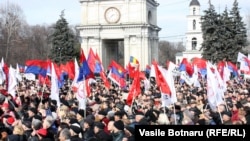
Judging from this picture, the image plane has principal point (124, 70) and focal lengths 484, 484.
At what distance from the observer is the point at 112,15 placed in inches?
2328

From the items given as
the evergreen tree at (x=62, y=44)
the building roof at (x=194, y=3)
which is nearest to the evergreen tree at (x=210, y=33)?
the evergreen tree at (x=62, y=44)

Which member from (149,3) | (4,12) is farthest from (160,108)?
(4,12)

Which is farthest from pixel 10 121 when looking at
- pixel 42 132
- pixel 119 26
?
pixel 119 26

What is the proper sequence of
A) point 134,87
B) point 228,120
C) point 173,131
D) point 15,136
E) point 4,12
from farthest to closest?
point 4,12
point 134,87
point 228,120
point 15,136
point 173,131

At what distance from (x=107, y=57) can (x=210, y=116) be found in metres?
50.9

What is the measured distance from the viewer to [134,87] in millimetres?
13508

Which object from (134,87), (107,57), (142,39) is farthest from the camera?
(107,57)

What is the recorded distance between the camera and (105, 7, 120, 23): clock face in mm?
58938

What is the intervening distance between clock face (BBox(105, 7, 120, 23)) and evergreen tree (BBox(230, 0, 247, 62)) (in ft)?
52.0

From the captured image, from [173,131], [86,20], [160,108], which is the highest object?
[86,20]

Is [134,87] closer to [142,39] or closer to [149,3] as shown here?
[142,39]

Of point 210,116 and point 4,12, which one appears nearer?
point 210,116

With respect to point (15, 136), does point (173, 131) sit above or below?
above

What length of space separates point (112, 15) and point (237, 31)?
1769cm
